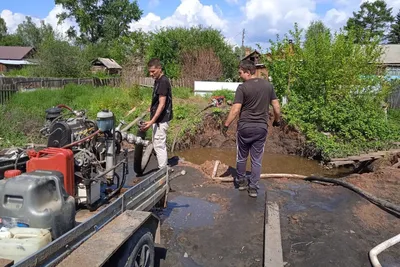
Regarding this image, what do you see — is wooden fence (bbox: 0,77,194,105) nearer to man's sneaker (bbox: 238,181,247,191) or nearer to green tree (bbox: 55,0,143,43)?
man's sneaker (bbox: 238,181,247,191)

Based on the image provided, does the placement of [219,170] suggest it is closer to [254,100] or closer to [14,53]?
[254,100]

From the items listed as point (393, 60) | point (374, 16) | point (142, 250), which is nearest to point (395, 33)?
point (374, 16)

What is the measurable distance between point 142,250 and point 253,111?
309cm

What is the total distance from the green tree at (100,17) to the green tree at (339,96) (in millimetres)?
45561

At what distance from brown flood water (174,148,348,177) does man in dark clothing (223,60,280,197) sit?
15.7ft

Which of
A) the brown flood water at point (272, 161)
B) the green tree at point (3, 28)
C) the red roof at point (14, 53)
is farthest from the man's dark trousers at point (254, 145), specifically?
the green tree at point (3, 28)

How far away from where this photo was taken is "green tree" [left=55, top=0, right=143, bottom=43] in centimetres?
5231

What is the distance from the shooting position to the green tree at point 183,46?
90.8ft

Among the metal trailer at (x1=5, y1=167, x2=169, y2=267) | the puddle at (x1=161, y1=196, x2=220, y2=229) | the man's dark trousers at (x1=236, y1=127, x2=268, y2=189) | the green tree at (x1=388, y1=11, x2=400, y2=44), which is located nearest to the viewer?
the metal trailer at (x1=5, y1=167, x2=169, y2=267)

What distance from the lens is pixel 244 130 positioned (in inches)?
218

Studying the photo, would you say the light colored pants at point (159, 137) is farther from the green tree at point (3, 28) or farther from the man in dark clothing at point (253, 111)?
the green tree at point (3, 28)

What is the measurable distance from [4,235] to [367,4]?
68.7 m

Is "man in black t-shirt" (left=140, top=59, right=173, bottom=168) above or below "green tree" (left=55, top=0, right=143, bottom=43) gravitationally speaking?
below

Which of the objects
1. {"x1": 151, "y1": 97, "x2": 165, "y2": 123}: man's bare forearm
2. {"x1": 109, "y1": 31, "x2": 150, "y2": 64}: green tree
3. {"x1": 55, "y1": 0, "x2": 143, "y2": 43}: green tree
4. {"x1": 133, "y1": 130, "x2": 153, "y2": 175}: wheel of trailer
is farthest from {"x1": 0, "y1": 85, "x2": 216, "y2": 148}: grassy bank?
{"x1": 55, "y1": 0, "x2": 143, "y2": 43}: green tree
